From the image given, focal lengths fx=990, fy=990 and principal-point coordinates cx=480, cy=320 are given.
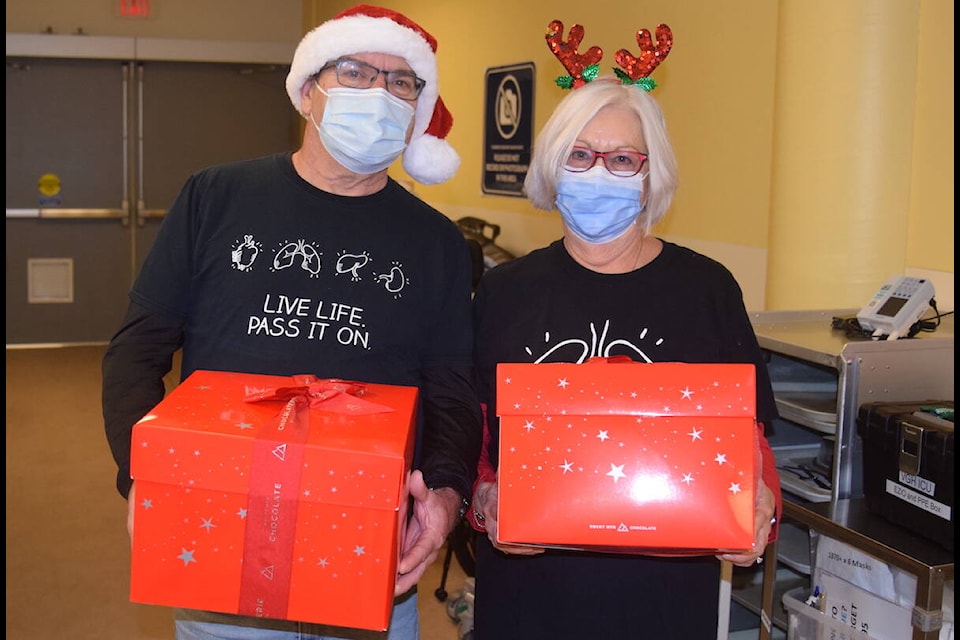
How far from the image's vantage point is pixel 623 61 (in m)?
1.68

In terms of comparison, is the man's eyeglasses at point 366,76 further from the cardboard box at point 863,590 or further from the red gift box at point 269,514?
the cardboard box at point 863,590

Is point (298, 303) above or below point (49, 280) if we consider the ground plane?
above

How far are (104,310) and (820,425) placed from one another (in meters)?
6.32

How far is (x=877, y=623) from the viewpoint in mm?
1905

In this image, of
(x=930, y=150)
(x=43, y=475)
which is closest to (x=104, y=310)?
(x=43, y=475)

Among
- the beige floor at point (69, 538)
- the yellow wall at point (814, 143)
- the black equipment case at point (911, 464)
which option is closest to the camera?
the black equipment case at point (911, 464)

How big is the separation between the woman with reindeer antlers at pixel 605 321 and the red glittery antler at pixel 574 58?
0.06 metres

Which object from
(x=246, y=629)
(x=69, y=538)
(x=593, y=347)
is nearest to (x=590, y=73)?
(x=593, y=347)

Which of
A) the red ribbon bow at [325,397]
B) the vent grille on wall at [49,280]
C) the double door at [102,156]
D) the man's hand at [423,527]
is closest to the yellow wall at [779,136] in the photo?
the man's hand at [423,527]

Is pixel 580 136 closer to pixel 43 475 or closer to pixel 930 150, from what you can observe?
pixel 930 150

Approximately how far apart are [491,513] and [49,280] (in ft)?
21.6

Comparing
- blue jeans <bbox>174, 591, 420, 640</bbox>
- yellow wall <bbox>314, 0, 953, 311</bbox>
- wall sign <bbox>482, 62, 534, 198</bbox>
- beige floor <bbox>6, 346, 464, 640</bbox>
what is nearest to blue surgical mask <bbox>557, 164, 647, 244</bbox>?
blue jeans <bbox>174, 591, 420, 640</bbox>

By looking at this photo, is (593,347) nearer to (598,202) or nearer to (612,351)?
(612,351)

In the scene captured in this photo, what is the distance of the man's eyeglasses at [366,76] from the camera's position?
163cm
